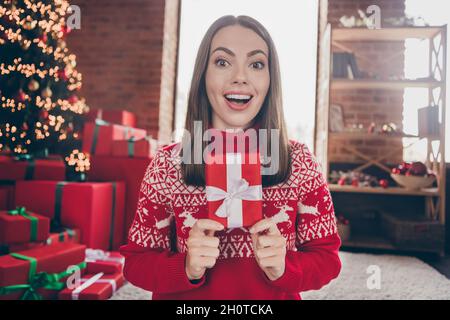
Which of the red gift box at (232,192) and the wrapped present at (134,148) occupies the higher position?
the wrapped present at (134,148)

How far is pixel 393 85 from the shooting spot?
2961 mm

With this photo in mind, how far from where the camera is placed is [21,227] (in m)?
1.71

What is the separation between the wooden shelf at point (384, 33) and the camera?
286 cm

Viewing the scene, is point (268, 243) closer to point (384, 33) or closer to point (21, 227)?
point (21, 227)

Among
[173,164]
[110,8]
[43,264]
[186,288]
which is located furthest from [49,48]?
[186,288]

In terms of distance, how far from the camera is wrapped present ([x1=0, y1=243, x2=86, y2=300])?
1.45m

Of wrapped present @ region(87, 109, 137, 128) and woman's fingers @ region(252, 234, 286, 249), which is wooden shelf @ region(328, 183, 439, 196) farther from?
woman's fingers @ region(252, 234, 286, 249)

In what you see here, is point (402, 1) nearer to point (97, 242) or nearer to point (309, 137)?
point (309, 137)

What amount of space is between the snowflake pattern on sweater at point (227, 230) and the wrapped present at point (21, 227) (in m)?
1.23

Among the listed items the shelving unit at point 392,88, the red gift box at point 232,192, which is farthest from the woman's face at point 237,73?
the shelving unit at point 392,88

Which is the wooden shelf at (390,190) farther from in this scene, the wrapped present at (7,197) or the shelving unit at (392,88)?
the wrapped present at (7,197)

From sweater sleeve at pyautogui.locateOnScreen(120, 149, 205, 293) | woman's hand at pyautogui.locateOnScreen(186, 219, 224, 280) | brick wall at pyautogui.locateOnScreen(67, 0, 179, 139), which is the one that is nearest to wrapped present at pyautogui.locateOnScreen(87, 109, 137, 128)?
brick wall at pyautogui.locateOnScreen(67, 0, 179, 139)

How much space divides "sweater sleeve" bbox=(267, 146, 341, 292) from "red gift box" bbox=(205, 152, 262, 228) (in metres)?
0.18

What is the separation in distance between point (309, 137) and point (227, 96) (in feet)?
10.4
